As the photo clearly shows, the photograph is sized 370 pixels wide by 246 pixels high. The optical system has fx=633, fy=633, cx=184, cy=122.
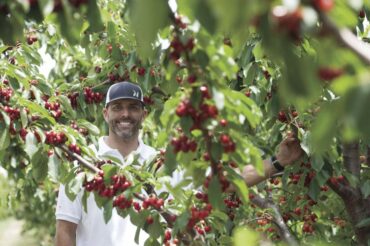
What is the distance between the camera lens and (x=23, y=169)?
13.8 ft

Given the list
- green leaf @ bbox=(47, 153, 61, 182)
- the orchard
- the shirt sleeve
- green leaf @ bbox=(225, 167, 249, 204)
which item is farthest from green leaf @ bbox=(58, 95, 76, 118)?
green leaf @ bbox=(225, 167, 249, 204)

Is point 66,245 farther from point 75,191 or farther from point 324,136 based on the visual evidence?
point 324,136

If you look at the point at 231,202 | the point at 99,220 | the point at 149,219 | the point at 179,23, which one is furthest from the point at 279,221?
the point at 179,23

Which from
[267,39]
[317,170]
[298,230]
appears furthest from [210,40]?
[298,230]

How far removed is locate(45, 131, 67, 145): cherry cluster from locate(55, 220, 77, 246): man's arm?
2.45ft

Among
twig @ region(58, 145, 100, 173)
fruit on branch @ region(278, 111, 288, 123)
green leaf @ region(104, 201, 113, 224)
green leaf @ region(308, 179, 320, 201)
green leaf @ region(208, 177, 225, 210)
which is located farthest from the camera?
fruit on branch @ region(278, 111, 288, 123)

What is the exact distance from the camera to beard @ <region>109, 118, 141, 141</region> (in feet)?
14.9

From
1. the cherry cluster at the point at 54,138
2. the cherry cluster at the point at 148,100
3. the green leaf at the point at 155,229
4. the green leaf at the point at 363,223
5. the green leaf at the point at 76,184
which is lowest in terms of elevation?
the green leaf at the point at 155,229

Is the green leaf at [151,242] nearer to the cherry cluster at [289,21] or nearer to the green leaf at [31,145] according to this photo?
the green leaf at [31,145]

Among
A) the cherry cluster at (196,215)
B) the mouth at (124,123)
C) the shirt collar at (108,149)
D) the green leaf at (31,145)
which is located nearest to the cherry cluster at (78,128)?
the shirt collar at (108,149)

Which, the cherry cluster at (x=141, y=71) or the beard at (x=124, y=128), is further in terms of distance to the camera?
the cherry cluster at (x=141, y=71)

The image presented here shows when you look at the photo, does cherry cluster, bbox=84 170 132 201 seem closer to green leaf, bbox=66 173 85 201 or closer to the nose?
green leaf, bbox=66 173 85 201

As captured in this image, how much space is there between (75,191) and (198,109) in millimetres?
1155

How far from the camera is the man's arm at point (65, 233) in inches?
157
